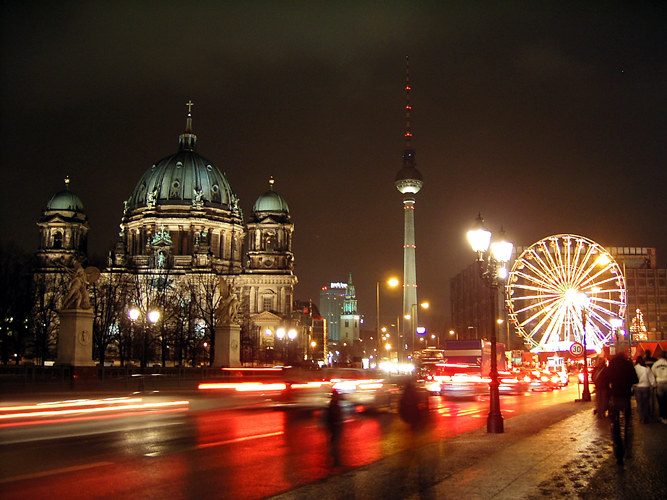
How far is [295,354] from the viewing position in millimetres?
117938

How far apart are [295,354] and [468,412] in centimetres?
9073

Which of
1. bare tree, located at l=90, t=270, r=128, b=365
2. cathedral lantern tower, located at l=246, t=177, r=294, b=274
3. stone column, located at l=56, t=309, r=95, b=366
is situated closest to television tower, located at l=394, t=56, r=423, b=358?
cathedral lantern tower, located at l=246, t=177, r=294, b=274

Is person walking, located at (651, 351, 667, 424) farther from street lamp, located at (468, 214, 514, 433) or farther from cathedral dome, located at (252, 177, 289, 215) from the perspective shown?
cathedral dome, located at (252, 177, 289, 215)

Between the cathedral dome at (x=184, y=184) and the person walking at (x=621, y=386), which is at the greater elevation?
the cathedral dome at (x=184, y=184)

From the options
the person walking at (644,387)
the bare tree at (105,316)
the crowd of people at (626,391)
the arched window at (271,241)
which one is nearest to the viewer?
the crowd of people at (626,391)

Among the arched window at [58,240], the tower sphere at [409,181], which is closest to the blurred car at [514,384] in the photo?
the arched window at [58,240]

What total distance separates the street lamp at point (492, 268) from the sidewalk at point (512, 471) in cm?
81

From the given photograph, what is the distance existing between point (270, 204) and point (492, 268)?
127 meters

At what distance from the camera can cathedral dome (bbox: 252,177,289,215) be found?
147125 millimetres

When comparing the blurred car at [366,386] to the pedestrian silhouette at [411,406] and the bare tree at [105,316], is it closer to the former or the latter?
the pedestrian silhouette at [411,406]

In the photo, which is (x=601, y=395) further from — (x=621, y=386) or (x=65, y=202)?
(x=65, y=202)

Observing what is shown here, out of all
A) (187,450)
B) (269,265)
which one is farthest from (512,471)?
(269,265)

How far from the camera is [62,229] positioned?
14112 centimetres

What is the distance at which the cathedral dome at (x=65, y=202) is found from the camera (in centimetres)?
14338
